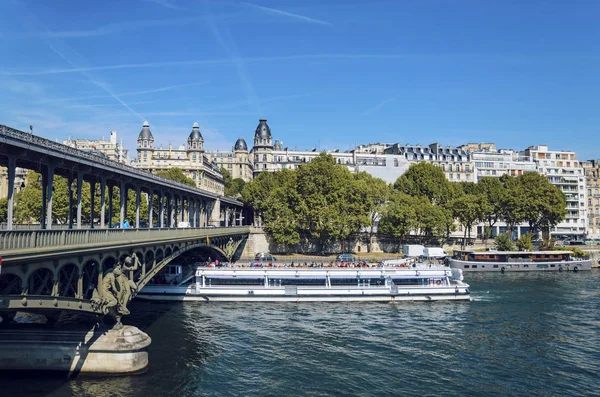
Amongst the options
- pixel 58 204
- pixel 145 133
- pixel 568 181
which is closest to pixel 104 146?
pixel 145 133

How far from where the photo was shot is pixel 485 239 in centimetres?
10819

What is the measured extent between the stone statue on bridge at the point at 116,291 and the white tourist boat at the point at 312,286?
79.2ft

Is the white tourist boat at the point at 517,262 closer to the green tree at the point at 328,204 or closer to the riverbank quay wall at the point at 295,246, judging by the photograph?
the riverbank quay wall at the point at 295,246

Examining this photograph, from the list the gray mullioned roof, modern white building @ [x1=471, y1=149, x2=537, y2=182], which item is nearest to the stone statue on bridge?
the gray mullioned roof

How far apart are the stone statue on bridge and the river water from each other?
4213 millimetres

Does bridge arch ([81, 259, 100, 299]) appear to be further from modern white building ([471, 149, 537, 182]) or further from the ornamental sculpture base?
modern white building ([471, 149, 537, 182])

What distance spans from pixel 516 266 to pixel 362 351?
59.8 meters

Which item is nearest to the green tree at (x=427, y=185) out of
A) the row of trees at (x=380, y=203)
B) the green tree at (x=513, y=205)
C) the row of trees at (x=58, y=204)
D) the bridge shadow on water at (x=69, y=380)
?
the row of trees at (x=380, y=203)

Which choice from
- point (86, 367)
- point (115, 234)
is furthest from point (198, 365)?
point (115, 234)

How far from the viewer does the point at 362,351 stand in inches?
1399

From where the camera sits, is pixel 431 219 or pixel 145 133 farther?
pixel 145 133

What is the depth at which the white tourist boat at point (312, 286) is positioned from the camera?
176ft

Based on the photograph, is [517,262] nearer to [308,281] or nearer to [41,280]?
[308,281]

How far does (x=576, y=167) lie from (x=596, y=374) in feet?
399
